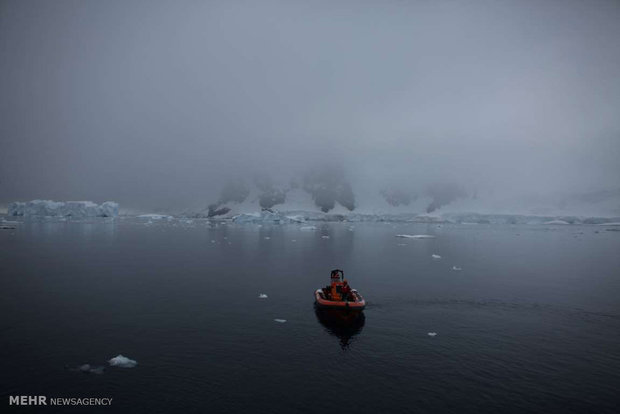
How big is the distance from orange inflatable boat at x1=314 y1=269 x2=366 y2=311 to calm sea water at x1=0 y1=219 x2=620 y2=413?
41.9 inches

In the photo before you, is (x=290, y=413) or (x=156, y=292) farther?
(x=156, y=292)

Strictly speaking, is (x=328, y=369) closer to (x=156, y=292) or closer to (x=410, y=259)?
(x=156, y=292)

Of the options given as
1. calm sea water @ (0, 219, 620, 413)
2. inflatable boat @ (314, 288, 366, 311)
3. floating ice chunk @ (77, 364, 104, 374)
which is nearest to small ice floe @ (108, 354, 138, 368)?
calm sea water @ (0, 219, 620, 413)

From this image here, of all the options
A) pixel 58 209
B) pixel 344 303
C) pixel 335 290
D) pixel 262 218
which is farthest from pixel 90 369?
pixel 58 209

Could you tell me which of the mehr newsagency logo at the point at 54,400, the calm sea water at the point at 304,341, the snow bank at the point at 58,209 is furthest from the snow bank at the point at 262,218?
the mehr newsagency logo at the point at 54,400

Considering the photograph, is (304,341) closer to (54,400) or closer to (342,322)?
(342,322)

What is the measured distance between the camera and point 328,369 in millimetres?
17953

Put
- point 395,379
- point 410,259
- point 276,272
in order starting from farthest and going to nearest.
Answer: point 410,259
point 276,272
point 395,379

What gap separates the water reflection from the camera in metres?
22.7

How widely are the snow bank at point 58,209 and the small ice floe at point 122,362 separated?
161049 mm

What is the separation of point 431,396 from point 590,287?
103ft

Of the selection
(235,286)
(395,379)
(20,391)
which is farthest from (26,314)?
(395,379)

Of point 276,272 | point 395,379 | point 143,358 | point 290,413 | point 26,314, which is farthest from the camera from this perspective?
point 276,272

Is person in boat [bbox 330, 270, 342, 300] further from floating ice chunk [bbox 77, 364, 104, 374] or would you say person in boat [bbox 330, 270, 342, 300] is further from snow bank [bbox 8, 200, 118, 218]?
snow bank [bbox 8, 200, 118, 218]
